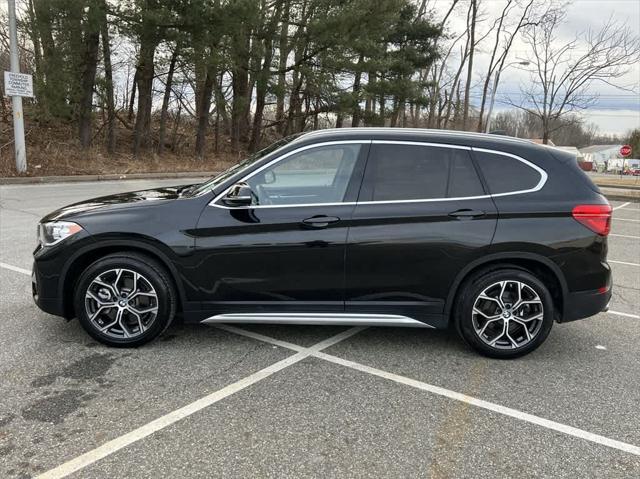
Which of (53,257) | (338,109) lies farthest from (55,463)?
(338,109)

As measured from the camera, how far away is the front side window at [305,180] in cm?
400

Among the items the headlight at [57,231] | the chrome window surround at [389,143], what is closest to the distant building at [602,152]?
the chrome window surround at [389,143]

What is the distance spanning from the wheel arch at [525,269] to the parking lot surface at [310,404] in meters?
0.48

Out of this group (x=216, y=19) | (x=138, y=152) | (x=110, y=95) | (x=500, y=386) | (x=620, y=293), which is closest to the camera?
(x=500, y=386)

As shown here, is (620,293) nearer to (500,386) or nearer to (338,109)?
(500,386)

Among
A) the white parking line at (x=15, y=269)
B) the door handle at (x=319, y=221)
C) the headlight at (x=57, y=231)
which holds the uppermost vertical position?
the door handle at (x=319, y=221)

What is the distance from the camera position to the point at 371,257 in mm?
3904

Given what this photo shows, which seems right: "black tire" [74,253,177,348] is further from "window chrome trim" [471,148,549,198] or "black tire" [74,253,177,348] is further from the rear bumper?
the rear bumper

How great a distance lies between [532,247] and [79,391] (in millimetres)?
3300

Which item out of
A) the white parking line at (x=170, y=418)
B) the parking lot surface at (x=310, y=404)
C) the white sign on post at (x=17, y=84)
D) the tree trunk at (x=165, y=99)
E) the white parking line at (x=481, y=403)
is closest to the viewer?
the white parking line at (x=170, y=418)

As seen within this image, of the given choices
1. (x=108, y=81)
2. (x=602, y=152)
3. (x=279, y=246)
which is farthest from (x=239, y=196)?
(x=602, y=152)

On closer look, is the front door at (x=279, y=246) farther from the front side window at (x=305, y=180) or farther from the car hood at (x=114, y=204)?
the car hood at (x=114, y=204)

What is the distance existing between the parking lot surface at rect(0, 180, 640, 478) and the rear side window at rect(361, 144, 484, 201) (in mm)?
1259

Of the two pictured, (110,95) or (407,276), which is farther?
(110,95)
